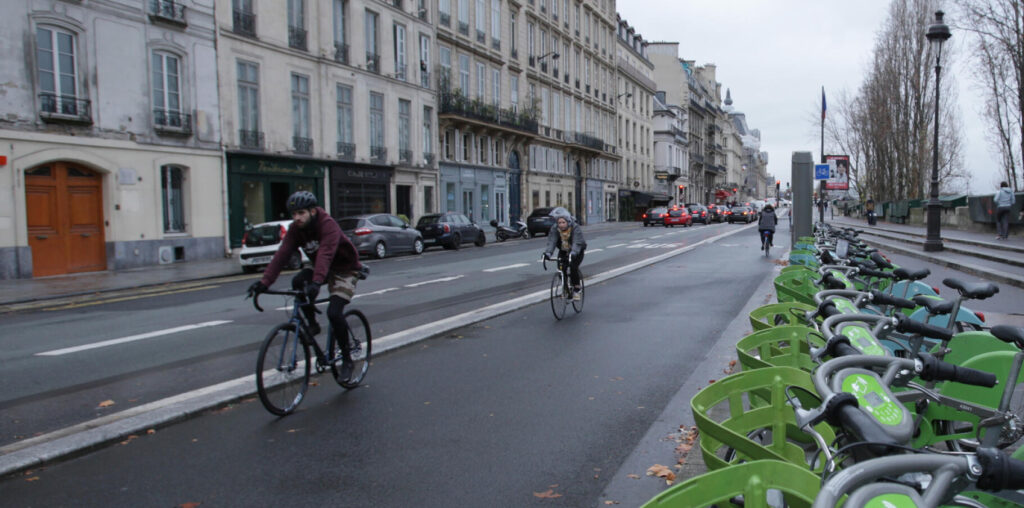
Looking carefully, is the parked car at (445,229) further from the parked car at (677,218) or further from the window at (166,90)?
the parked car at (677,218)

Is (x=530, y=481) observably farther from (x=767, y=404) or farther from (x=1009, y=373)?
(x=1009, y=373)

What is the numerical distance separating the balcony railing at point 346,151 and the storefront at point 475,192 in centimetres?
790

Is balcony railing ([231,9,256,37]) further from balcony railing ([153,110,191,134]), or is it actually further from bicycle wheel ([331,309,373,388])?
bicycle wheel ([331,309,373,388])

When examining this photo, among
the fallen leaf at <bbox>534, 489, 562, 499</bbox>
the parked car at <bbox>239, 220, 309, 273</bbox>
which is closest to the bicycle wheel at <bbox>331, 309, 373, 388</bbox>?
the fallen leaf at <bbox>534, 489, 562, 499</bbox>

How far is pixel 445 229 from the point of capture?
94.6 ft

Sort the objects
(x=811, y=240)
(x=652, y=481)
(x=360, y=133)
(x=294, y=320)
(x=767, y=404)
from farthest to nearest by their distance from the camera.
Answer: (x=360, y=133) → (x=811, y=240) → (x=294, y=320) → (x=652, y=481) → (x=767, y=404)

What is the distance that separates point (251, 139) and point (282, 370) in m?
22.0

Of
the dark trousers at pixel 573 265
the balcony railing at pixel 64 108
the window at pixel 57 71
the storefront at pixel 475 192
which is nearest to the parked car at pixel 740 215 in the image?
the storefront at pixel 475 192

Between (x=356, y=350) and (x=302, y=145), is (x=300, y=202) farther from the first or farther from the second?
(x=302, y=145)

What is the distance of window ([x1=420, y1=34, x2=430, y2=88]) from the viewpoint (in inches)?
1458

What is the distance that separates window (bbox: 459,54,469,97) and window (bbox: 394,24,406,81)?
222 inches

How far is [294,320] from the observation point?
6.05m

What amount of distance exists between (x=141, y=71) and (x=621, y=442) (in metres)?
21.2

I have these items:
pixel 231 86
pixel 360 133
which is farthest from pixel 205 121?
pixel 360 133
